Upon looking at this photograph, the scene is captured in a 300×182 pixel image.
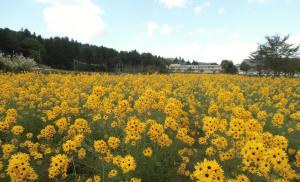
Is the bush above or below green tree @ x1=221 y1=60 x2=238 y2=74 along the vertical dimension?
above

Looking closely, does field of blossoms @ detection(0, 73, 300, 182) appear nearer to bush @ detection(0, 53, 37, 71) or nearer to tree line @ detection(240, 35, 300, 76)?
bush @ detection(0, 53, 37, 71)

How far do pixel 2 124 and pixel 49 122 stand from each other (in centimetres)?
216

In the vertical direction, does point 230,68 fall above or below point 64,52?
below

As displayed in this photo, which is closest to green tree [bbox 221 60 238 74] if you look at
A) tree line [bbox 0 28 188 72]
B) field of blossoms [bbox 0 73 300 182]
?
tree line [bbox 0 28 188 72]

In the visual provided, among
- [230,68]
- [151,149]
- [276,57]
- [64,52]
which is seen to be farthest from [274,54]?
[64,52]

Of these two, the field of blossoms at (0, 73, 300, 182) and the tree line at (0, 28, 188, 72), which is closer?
the field of blossoms at (0, 73, 300, 182)

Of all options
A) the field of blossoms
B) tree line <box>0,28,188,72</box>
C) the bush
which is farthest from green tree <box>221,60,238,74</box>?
the field of blossoms

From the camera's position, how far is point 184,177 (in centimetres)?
557

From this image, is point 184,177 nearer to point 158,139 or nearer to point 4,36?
point 158,139

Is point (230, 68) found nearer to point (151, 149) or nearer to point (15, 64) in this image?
point (15, 64)

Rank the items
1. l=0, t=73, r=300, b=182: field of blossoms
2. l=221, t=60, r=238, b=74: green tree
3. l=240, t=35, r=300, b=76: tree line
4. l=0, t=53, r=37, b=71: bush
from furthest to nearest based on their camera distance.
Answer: l=221, t=60, r=238, b=74: green tree → l=240, t=35, r=300, b=76: tree line → l=0, t=53, r=37, b=71: bush → l=0, t=73, r=300, b=182: field of blossoms

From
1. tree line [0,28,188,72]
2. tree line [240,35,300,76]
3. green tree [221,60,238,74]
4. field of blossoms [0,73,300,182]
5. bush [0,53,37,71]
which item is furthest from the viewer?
tree line [0,28,188,72]

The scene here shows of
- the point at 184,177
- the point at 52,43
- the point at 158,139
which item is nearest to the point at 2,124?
the point at 158,139

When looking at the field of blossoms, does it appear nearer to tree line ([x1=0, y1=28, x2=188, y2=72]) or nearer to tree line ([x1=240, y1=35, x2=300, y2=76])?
tree line ([x1=240, y1=35, x2=300, y2=76])
